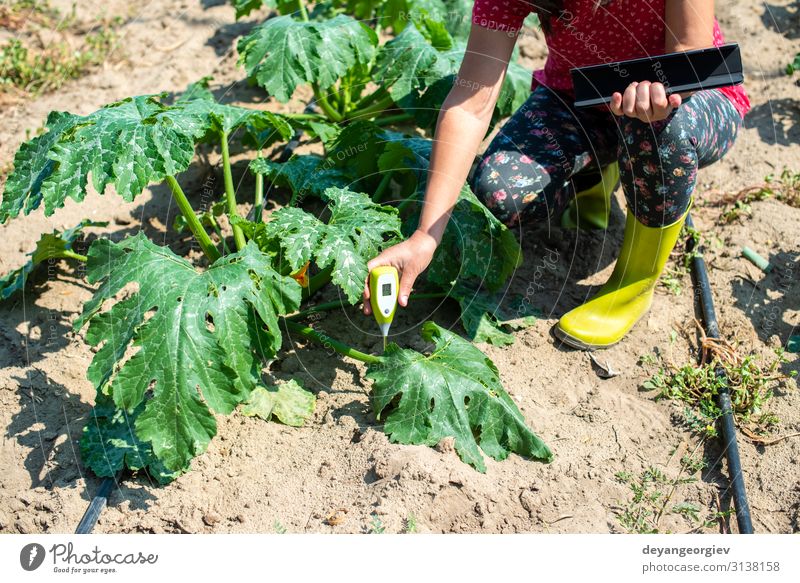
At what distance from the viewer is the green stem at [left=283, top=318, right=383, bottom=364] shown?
8.91 feet

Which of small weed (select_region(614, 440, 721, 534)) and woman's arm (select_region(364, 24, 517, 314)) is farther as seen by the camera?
woman's arm (select_region(364, 24, 517, 314))

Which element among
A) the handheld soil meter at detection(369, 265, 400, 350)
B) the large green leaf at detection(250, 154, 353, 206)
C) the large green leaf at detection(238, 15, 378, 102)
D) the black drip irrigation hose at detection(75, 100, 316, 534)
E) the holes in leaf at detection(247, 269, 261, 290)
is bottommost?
the black drip irrigation hose at detection(75, 100, 316, 534)

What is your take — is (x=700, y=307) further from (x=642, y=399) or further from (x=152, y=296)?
(x=152, y=296)

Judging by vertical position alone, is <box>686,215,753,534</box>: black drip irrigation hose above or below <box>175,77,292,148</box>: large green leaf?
below

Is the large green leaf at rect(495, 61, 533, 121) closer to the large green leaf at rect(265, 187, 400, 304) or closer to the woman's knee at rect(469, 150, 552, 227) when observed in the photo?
the woman's knee at rect(469, 150, 552, 227)

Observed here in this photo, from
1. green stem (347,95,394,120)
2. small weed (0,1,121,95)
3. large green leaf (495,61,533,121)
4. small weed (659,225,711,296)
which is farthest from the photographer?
small weed (0,1,121,95)

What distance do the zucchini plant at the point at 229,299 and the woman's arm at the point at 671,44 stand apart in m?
Answer: 0.67

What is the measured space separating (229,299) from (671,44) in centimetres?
160

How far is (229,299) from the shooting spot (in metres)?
2.34

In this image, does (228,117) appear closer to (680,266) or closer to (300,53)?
(300,53)

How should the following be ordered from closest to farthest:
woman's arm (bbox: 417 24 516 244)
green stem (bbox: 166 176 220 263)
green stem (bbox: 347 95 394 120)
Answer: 1. woman's arm (bbox: 417 24 516 244)
2. green stem (bbox: 166 176 220 263)
3. green stem (bbox: 347 95 394 120)

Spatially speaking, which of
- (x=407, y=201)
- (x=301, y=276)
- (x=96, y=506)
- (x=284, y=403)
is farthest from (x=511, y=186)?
(x=96, y=506)

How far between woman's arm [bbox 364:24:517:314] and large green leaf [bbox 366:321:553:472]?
0.78 feet

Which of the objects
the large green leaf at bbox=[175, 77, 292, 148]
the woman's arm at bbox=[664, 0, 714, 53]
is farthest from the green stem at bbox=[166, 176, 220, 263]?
the woman's arm at bbox=[664, 0, 714, 53]
